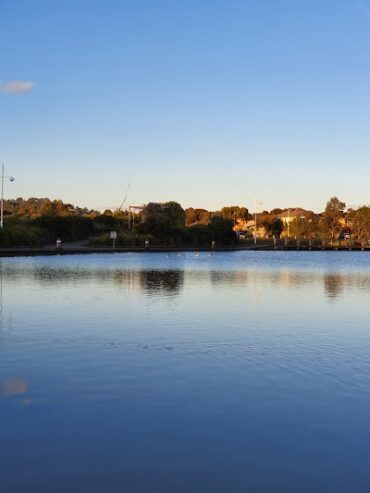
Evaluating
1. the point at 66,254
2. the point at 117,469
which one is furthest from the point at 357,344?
the point at 66,254

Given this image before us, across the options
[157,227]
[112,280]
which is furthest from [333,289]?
[157,227]

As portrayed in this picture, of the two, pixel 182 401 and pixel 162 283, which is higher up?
pixel 162 283

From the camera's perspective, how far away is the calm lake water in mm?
6559

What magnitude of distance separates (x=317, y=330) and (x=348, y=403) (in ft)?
23.6

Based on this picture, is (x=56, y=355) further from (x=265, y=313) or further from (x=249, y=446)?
(x=265, y=313)

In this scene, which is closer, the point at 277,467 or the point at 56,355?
the point at 277,467

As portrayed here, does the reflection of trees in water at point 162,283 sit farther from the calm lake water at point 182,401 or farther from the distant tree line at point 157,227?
the distant tree line at point 157,227

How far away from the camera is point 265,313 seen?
19.9 metres

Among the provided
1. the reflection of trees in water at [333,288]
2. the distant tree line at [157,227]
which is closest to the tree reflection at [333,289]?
the reflection of trees in water at [333,288]

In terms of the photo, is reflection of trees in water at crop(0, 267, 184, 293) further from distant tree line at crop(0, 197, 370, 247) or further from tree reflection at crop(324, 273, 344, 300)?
distant tree line at crop(0, 197, 370, 247)

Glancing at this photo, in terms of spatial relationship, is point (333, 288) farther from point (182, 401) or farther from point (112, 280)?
point (182, 401)

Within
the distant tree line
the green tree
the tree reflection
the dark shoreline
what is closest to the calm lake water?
the tree reflection

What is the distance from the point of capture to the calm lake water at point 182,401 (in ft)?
21.5

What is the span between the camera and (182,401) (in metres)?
9.23
